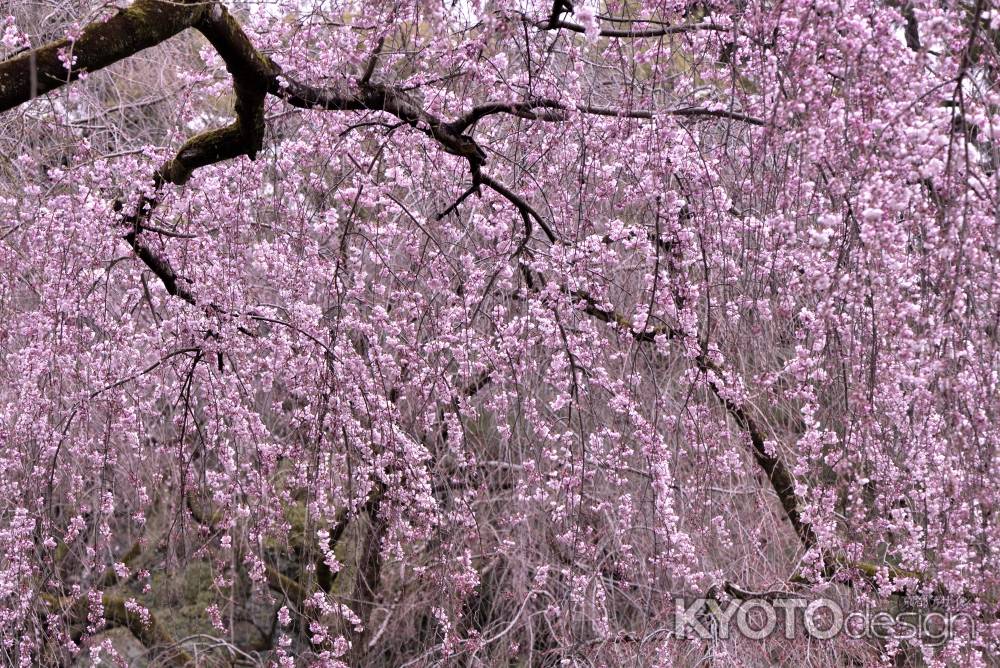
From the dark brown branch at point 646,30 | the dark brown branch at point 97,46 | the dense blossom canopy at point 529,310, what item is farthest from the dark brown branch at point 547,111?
the dark brown branch at point 97,46

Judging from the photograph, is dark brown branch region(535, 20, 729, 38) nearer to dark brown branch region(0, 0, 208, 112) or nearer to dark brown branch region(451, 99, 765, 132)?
dark brown branch region(451, 99, 765, 132)

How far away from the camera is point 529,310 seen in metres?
3.92

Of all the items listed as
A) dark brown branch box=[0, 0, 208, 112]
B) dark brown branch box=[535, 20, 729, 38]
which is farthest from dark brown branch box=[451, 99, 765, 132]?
dark brown branch box=[0, 0, 208, 112]

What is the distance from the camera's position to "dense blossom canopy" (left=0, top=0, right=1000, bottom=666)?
8.45 ft

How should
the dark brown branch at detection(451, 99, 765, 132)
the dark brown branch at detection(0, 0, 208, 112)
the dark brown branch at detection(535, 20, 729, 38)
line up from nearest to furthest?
the dark brown branch at detection(0, 0, 208, 112), the dark brown branch at detection(535, 20, 729, 38), the dark brown branch at detection(451, 99, 765, 132)

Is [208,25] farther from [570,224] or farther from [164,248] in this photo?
[570,224]

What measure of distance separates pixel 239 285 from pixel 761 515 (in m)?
2.39

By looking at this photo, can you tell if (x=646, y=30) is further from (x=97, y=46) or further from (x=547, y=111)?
(x=97, y=46)

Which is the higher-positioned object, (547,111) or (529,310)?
(547,111)

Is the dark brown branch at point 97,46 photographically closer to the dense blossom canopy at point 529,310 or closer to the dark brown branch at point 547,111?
the dense blossom canopy at point 529,310

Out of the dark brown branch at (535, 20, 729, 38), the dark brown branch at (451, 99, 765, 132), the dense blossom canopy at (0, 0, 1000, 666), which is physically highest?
the dark brown branch at (535, 20, 729, 38)

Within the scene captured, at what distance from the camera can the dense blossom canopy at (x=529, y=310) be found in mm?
2576

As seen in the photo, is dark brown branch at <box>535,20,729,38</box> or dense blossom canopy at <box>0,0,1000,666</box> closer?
dense blossom canopy at <box>0,0,1000,666</box>

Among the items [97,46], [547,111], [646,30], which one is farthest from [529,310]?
[97,46]
